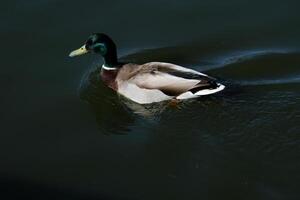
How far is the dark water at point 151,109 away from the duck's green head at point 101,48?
0.38 m

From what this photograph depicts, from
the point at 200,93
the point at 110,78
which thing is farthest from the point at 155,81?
the point at 110,78

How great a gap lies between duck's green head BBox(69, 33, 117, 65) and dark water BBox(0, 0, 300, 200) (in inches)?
14.8

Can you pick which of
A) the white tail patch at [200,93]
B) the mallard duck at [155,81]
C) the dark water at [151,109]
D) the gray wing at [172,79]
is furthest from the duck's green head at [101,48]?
the white tail patch at [200,93]

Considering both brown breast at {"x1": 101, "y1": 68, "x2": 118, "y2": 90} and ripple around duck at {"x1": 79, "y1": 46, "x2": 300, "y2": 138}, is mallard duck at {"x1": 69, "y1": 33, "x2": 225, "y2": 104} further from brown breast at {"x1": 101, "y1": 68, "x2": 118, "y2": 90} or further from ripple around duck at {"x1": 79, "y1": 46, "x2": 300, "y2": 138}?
ripple around duck at {"x1": 79, "y1": 46, "x2": 300, "y2": 138}

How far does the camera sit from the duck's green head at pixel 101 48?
27.8 feet

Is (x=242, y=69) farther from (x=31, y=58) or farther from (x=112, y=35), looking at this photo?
(x=31, y=58)

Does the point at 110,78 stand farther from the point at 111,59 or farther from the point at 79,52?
the point at 79,52

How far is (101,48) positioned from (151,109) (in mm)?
1183

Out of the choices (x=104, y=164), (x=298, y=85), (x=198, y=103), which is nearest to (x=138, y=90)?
(x=198, y=103)

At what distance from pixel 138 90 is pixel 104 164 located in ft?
4.70

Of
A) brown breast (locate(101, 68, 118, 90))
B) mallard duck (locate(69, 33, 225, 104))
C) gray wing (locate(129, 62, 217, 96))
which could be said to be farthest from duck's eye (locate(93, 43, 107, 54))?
gray wing (locate(129, 62, 217, 96))

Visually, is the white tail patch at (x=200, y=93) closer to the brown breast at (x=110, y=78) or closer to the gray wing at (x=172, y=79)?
the gray wing at (x=172, y=79)

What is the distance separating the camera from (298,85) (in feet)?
26.1

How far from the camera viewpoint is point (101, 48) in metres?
8.55
